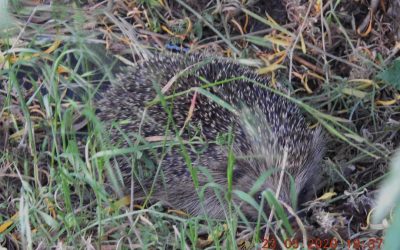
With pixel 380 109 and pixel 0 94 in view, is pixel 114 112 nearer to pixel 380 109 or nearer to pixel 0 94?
pixel 0 94

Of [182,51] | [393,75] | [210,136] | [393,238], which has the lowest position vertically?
[210,136]

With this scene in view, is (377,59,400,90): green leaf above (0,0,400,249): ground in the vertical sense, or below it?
above

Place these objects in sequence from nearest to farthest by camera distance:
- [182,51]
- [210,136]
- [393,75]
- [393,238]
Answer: [393,238], [210,136], [393,75], [182,51]

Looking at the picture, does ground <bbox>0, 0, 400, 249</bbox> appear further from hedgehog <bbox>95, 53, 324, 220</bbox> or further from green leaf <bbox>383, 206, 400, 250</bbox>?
green leaf <bbox>383, 206, 400, 250</bbox>

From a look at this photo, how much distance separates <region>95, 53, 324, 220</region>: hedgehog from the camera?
10.1 ft

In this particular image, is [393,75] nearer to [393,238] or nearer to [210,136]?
[210,136]

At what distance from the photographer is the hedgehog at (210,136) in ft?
10.1

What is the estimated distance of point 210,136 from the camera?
10.4 feet

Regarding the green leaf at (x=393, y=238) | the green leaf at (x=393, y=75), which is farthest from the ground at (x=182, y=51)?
the green leaf at (x=393, y=238)

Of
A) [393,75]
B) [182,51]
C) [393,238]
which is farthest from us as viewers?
[182,51]

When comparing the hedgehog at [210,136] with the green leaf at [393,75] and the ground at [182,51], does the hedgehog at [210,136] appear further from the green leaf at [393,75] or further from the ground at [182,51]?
the green leaf at [393,75]

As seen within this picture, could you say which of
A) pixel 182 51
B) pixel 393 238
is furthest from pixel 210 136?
pixel 393 238

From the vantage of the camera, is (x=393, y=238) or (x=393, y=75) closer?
A: (x=393, y=238)

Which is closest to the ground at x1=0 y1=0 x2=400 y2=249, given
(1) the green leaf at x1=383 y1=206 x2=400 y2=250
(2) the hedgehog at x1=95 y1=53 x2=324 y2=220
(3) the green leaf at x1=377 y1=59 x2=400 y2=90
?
(3) the green leaf at x1=377 y1=59 x2=400 y2=90
